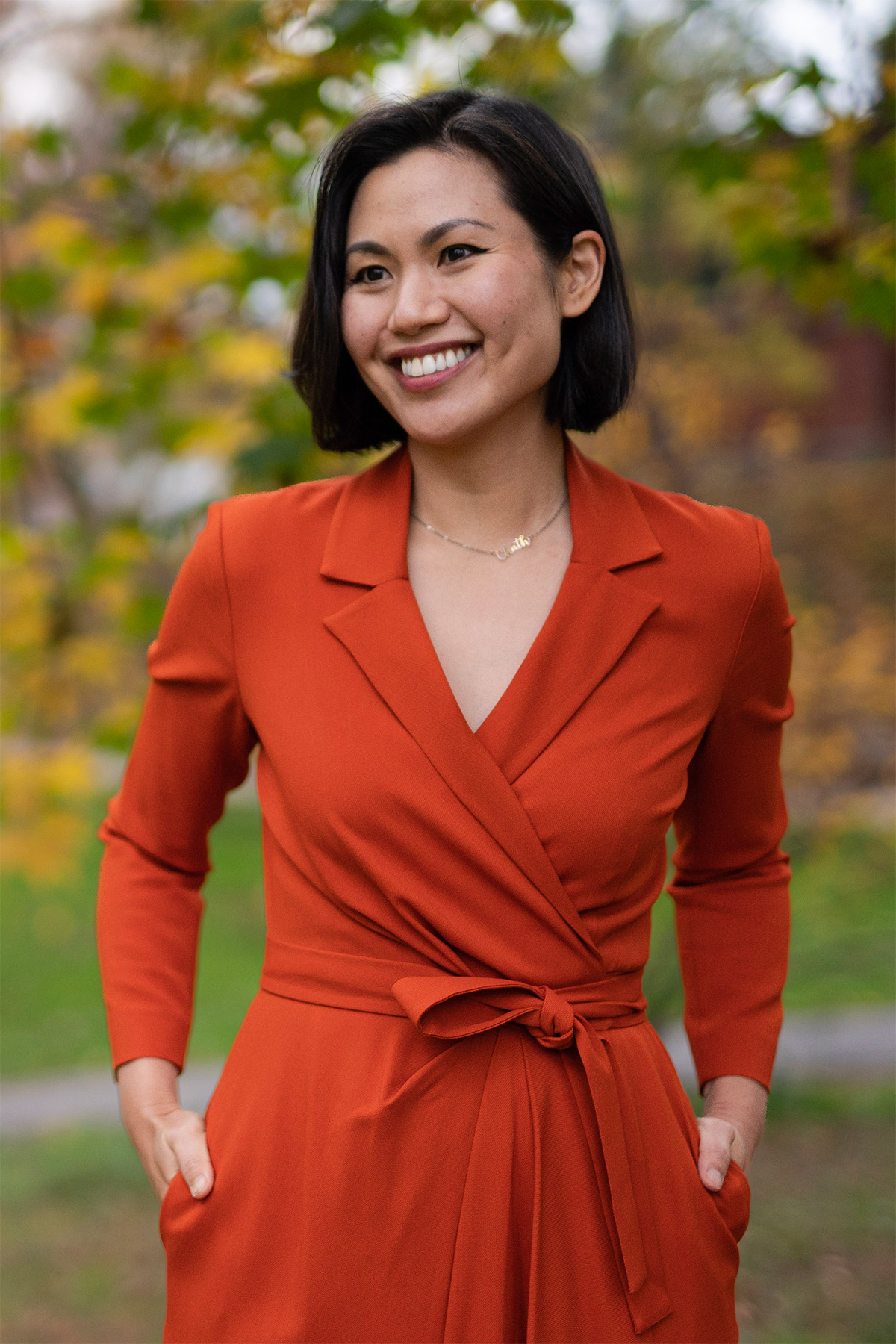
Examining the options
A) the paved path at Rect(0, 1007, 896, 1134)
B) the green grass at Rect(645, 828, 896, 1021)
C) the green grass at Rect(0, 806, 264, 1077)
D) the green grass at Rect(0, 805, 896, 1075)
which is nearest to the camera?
the paved path at Rect(0, 1007, 896, 1134)

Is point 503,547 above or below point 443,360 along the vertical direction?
below

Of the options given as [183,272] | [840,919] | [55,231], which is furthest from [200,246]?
[840,919]

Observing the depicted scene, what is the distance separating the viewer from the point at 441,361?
1.69 m

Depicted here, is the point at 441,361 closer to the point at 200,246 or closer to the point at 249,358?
the point at 249,358

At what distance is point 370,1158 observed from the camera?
1.56m

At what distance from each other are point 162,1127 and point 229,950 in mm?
7310

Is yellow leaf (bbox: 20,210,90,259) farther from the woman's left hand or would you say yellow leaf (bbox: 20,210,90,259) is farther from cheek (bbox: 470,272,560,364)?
the woman's left hand

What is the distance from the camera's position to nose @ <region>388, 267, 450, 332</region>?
5.43 feet

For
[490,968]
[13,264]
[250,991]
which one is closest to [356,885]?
[490,968]

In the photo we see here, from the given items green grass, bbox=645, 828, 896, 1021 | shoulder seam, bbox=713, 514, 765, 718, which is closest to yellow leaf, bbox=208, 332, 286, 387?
shoulder seam, bbox=713, 514, 765, 718

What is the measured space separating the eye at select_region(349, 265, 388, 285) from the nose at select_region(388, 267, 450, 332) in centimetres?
7

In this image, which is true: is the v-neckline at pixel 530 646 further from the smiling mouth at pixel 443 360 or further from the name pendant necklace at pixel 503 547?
the smiling mouth at pixel 443 360

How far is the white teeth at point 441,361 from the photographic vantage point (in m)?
1.69

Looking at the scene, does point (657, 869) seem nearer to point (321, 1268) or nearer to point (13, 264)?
point (321, 1268)
